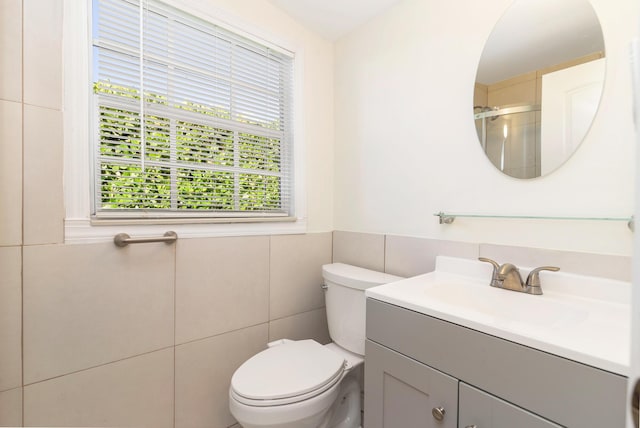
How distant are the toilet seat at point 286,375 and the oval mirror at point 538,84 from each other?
108cm

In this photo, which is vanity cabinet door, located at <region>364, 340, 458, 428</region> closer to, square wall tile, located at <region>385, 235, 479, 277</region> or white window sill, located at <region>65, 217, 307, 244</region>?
square wall tile, located at <region>385, 235, 479, 277</region>

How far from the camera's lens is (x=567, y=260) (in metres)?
1.03

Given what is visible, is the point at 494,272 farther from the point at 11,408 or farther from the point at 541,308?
the point at 11,408

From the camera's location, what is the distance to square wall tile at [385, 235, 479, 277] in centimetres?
129

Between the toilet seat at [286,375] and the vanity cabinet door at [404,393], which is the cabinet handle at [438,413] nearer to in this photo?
the vanity cabinet door at [404,393]

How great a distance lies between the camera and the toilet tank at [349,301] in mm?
1404

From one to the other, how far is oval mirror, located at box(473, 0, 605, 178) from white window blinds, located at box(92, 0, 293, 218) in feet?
3.37

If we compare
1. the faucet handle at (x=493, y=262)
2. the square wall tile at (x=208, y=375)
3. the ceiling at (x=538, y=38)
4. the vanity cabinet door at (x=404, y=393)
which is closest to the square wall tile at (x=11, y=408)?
the square wall tile at (x=208, y=375)

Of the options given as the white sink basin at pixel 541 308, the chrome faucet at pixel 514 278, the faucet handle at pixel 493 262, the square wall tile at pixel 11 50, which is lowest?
the white sink basin at pixel 541 308

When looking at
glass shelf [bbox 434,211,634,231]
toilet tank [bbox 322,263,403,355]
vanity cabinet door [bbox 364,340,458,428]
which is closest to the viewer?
vanity cabinet door [bbox 364,340,458,428]

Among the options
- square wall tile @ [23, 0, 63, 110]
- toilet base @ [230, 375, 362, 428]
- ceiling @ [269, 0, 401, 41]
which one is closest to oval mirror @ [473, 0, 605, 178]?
ceiling @ [269, 0, 401, 41]

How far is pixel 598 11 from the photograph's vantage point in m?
0.99

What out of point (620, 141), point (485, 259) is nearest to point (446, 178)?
point (485, 259)

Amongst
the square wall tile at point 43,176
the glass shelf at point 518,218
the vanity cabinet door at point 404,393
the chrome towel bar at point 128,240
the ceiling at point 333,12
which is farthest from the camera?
the ceiling at point 333,12
